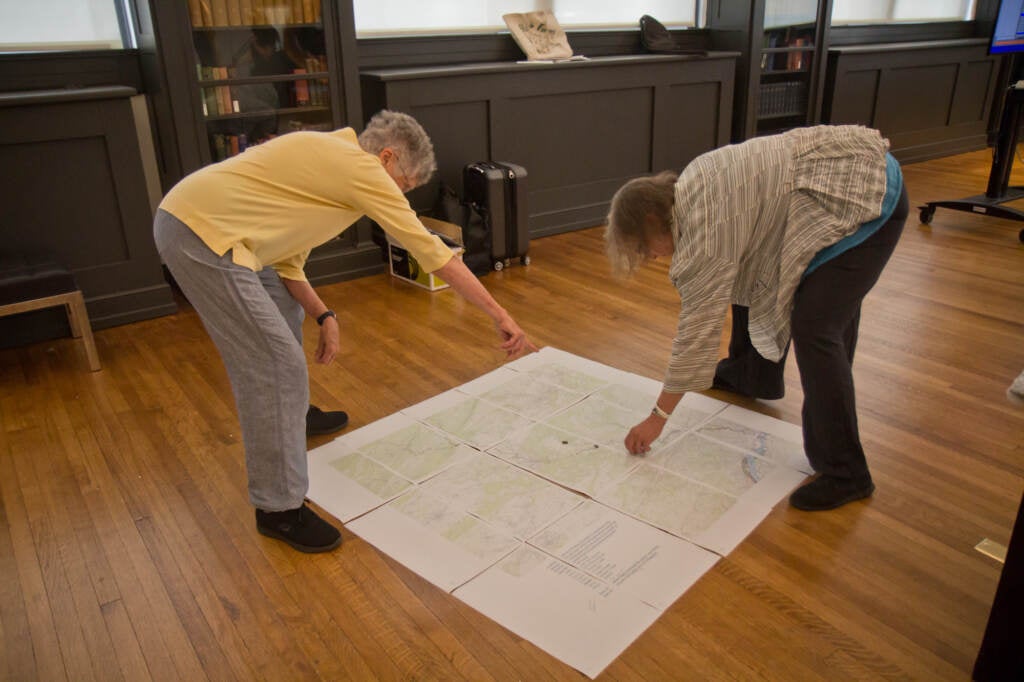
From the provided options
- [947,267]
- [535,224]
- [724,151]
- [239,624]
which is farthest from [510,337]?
[947,267]

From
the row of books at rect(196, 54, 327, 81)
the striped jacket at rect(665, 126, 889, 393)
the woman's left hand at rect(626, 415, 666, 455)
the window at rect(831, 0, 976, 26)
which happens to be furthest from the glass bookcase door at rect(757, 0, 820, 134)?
the woman's left hand at rect(626, 415, 666, 455)

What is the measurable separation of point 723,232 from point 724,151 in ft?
0.75

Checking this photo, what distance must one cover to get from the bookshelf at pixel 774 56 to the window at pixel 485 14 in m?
0.39

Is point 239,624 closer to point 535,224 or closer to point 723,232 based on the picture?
point 723,232

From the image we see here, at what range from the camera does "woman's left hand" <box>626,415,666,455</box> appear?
218cm

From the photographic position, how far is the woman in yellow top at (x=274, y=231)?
1760 millimetres

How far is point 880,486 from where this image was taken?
7.30 ft

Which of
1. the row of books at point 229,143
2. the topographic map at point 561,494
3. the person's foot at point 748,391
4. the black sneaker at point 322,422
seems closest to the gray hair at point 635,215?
the topographic map at point 561,494

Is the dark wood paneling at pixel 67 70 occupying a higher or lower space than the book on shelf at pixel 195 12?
lower

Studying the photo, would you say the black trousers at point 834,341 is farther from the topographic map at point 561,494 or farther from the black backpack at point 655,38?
the black backpack at point 655,38

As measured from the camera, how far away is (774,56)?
5.86 m

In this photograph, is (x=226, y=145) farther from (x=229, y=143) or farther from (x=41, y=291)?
(x=41, y=291)

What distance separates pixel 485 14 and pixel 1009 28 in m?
3.40

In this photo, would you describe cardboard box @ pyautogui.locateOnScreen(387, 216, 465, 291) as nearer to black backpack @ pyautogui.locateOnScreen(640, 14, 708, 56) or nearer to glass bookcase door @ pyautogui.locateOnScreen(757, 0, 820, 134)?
black backpack @ pyautogui.locateOnScreen(640, 14, 708, 56)
